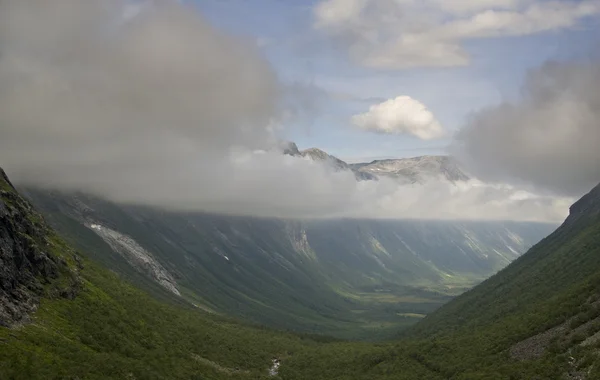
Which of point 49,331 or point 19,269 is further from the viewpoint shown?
point 19,269

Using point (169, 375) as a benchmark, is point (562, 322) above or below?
above

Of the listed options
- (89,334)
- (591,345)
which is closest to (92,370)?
(89,334)

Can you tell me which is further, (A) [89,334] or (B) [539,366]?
(A) [89,334]

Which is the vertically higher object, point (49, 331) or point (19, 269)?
point (19, 269)

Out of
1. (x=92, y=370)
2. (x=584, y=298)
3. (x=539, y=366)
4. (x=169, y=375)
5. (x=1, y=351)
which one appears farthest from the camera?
(x=584, y=298)

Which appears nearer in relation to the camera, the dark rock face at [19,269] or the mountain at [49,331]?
the mountain at [49,331]

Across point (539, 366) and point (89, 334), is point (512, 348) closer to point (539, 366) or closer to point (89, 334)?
point (539, 366)

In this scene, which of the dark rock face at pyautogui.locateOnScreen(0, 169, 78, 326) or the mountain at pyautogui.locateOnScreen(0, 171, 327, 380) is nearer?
the mountain at pyautogui.locateOnScreen(0, 171, 327, 380)

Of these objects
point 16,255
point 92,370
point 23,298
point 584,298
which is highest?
point 584,298
